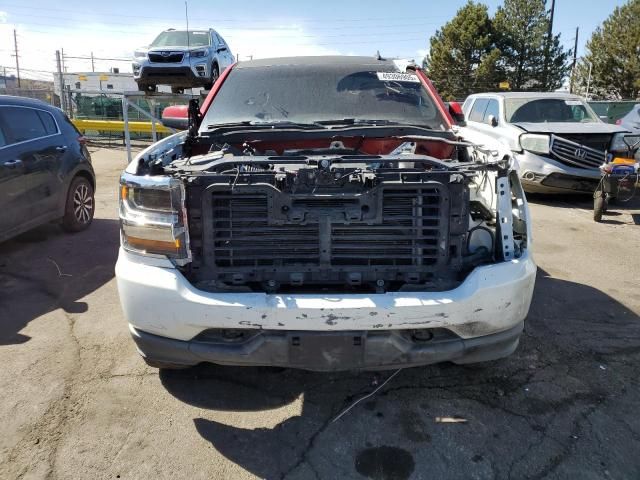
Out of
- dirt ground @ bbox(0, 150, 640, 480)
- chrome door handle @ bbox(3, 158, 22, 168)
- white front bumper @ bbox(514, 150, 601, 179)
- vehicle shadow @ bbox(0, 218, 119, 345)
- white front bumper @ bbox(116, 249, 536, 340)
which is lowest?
dirt ground @ bbox(0, 150, 640, 480)

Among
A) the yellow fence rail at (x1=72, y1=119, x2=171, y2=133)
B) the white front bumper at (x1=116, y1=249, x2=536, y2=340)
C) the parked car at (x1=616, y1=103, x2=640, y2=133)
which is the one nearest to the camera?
the white front bumper at (x1=116, y1=249, x2=536, y2=340)

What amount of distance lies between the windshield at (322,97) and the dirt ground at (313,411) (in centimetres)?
183

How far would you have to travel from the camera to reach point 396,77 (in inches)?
165

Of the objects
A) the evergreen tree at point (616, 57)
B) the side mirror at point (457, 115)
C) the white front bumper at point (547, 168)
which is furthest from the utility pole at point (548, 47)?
the side mirror at point (457, 115)

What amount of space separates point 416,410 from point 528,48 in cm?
3670

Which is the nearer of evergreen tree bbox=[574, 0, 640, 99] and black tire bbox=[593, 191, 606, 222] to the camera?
black tire bbox=[593, 191, 606, 222]

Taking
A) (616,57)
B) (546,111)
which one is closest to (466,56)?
(616,57)

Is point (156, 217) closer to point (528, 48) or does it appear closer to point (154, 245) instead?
point (154, 245)

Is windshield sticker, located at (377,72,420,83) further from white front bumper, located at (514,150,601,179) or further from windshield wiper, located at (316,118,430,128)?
white front bumper, located at (514,150,601,179)

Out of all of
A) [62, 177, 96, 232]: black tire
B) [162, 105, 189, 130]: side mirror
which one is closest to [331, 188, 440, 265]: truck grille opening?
[162, 105, 189, 130]: side mirror

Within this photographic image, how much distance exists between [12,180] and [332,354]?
14.8 feet

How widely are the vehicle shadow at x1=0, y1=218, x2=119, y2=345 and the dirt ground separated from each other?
0.05 metres

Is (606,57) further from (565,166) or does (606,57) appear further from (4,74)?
(4,74)

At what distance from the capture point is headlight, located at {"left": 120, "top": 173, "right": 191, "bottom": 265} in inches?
97.4
